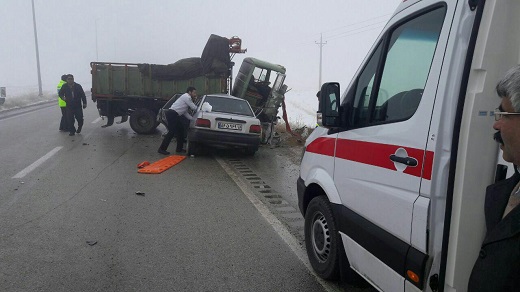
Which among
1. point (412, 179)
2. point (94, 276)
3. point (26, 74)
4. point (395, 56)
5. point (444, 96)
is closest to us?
point (444, 96)

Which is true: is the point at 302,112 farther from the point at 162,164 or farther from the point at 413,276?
the point at 413,276

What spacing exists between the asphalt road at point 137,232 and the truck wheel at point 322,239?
137 mm

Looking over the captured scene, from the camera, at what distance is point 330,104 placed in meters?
3.00

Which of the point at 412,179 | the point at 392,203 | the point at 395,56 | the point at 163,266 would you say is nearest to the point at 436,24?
the point at 395,56

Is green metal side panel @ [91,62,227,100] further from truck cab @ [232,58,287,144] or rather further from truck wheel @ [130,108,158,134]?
truck cab @ [232,58,287,144]

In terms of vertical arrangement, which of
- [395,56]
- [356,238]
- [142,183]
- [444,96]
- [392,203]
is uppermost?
[395,56]

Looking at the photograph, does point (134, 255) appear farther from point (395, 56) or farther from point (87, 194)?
point (395, 56)

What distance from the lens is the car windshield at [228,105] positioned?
966cm

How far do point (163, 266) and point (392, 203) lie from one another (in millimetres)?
2310

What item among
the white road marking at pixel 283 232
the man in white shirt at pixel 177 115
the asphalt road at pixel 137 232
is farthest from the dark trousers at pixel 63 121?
the white road marking at pixel 283 232

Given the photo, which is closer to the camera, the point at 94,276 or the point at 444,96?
the point at 444,96

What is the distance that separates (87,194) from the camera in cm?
Result: 592

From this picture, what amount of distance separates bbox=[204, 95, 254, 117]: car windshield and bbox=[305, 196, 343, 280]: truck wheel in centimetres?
626

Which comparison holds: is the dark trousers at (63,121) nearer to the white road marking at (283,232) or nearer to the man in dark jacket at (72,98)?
the man in dark jacket at (72,98)
